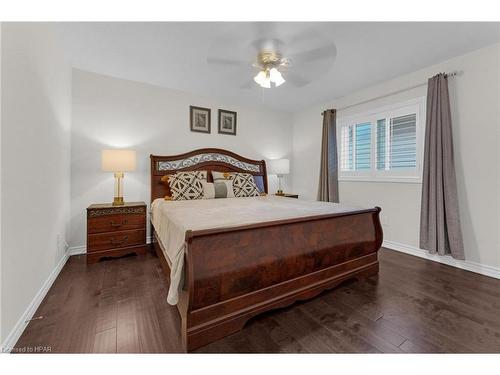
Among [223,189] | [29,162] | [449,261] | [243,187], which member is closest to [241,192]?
[243,187]

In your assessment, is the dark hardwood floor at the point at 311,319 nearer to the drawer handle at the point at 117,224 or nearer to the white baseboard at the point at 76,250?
the drawer handle at the point at 117,224

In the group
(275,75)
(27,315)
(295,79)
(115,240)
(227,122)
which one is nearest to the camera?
(27,315)

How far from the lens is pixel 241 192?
346 centimetres

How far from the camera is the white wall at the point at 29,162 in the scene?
4.27ft

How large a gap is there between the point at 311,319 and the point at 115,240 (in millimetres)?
2408

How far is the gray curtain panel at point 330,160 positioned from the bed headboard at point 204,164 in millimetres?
1130

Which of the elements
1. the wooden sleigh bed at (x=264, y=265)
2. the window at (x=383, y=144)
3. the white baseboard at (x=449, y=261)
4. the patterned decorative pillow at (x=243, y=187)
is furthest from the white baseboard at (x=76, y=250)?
the white baseboard at (x=449, y=261)

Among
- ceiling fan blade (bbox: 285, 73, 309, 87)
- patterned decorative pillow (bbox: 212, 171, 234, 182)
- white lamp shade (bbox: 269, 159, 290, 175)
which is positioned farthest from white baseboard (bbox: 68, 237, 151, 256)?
ceiling fan blade (bbox: 285, 73, 309, 87)

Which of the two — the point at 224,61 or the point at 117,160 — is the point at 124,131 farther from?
the point at 224,61

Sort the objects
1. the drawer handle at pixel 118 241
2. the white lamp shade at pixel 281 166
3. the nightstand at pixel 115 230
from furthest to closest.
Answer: the white lamp shade at pixel 281 166
the drawer handle at pixel 118 241
the nightstand at pixel 115 230

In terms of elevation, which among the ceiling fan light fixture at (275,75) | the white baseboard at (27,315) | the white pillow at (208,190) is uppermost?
the ceiling fan light fixture at (275,75)
